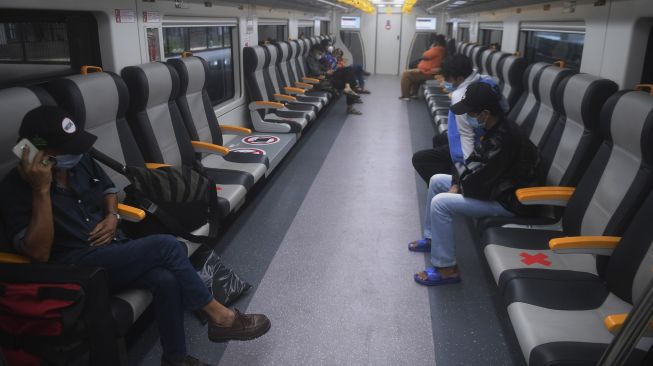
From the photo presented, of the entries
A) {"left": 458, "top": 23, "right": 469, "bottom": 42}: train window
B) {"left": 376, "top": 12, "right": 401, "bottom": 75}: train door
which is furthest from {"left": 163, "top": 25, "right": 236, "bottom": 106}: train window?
{"left": 458, "top": 23, "right": 469, "bottom": 42}: train window

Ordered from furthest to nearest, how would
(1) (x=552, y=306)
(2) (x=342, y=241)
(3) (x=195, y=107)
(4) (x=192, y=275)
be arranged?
(3) (x=195, y=107), (2) (x=342, y=241), (4) (x=192, y=275), (1) (x=552, y=306)

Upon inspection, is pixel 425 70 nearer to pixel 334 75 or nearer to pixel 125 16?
pixel 334 75

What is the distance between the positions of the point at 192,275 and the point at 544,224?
2.03 meters

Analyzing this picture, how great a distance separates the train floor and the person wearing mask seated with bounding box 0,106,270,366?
29 cm

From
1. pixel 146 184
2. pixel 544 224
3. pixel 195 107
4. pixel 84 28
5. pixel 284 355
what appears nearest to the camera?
pixel 284 355

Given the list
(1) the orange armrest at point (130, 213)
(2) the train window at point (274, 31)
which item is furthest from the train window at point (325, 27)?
(1) the orange armrest at point (130, 213)

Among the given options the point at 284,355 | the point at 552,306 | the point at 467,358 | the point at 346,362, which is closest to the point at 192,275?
the point at 284,355

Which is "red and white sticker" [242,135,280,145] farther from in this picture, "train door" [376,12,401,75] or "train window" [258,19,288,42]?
"train door" [376,12,401,75]

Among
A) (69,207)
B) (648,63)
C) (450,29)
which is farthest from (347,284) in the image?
(450,29)

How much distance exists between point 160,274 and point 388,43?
1346 cm

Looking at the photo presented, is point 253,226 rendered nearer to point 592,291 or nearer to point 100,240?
point 100,240

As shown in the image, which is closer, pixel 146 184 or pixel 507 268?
pixel 507 268

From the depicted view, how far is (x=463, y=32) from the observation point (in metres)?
11.6

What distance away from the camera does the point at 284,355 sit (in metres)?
2.43
